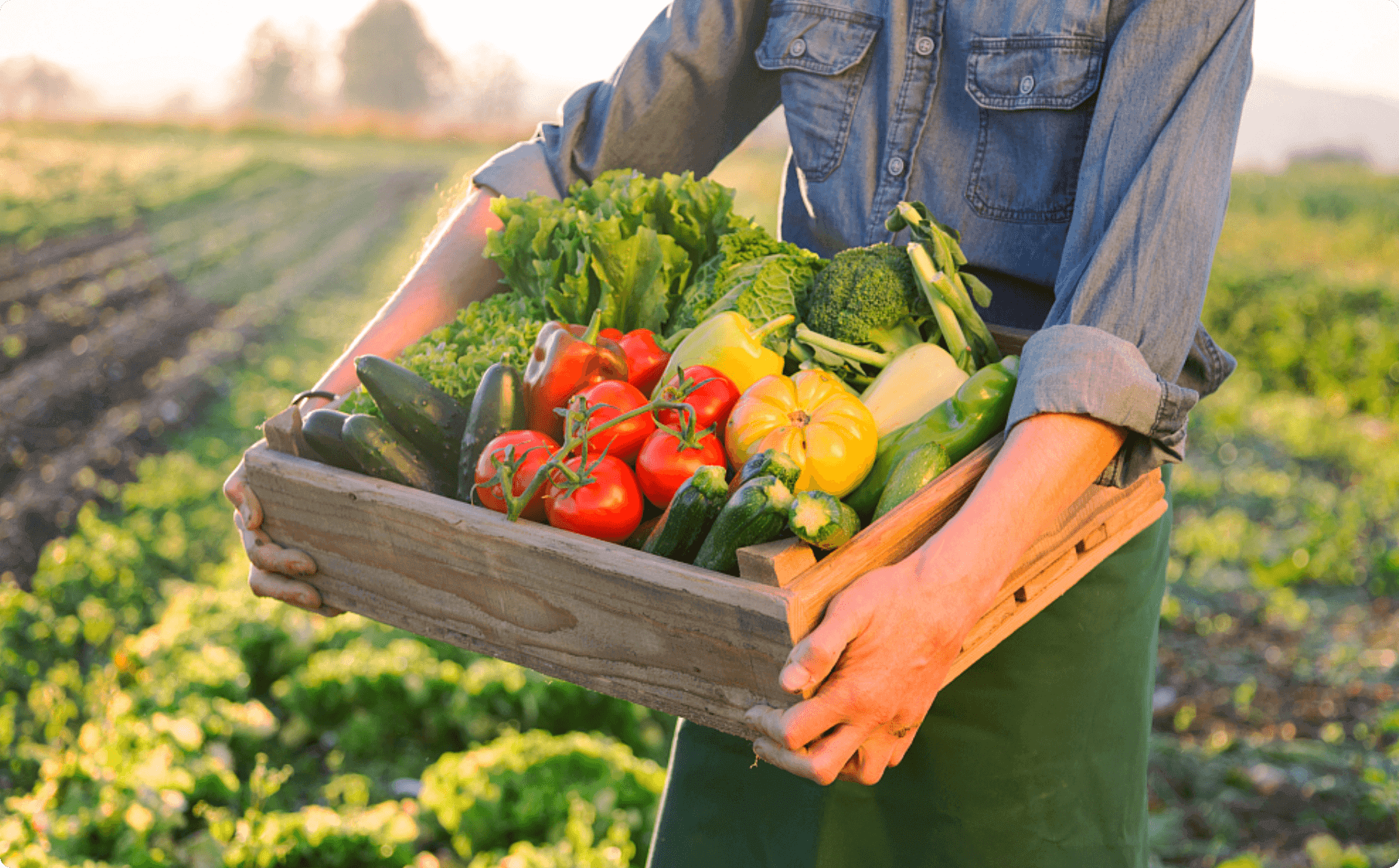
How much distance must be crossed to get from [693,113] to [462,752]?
291cm

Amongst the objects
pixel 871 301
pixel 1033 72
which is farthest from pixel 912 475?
pixel 1033 72

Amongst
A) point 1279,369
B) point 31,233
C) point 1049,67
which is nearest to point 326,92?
point 31,233

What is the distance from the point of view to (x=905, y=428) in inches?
73.8

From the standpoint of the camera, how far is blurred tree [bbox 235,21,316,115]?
97.9m

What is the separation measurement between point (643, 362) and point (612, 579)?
0.63m

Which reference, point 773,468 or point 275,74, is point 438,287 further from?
point 275,74

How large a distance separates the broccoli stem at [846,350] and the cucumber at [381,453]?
78 centimetres

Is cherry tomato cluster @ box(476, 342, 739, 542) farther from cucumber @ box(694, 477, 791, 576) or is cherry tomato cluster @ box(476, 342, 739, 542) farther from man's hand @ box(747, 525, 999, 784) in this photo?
man's hand @ box(747, 525, 999, 784)

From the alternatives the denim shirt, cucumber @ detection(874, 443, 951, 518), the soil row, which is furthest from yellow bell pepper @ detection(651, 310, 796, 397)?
the soil row

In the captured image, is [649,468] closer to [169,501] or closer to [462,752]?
[462,752]

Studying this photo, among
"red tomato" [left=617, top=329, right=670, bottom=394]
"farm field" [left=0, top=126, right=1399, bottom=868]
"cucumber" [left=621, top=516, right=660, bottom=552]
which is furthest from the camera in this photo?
"farm field" [left=0, top=126, right=1399, bottom=868]

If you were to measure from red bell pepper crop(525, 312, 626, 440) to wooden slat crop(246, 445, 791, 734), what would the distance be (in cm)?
27

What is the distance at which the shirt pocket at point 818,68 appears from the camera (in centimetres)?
227

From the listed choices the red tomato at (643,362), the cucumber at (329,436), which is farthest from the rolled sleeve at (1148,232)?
the cucumber at (329,436)
